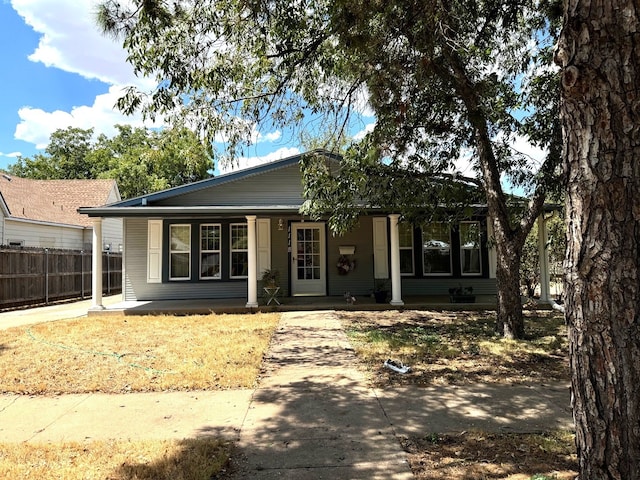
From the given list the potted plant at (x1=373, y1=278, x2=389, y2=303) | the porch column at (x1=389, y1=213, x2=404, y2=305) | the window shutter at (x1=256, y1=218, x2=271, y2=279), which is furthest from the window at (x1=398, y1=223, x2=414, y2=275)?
the window shutter at (x1=256, y1=218, x2=271, y2=279)

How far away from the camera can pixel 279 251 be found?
1277 centimetres

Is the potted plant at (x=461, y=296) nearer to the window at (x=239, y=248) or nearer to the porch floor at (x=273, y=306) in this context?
the porch floor at (x=273, y=306)

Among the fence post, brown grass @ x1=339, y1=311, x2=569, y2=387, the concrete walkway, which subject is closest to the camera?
the concrete walkway

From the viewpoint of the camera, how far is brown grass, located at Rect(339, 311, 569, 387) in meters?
5.36

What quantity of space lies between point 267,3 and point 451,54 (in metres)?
3.04

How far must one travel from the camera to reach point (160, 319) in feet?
32.1

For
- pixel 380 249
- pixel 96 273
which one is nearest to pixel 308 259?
pixel 380 249

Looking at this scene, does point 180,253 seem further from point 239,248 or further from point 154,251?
point 239,248

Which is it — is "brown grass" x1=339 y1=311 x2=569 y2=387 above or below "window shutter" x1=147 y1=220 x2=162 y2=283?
below

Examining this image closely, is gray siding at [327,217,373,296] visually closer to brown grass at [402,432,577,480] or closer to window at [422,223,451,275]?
window at [422,223,451,275]

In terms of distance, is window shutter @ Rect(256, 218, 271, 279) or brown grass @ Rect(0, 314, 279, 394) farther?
window shutter @ Rect(256, 218, 271, 279)

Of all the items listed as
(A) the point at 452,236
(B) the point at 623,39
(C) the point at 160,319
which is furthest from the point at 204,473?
(A) the point at 452,236

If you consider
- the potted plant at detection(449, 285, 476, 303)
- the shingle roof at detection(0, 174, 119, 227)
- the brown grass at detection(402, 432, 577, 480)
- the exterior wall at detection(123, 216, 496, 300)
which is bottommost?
the brown grass at detection(402, 432, 577, 480)

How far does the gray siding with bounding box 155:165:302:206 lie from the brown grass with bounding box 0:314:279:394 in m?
4.13
